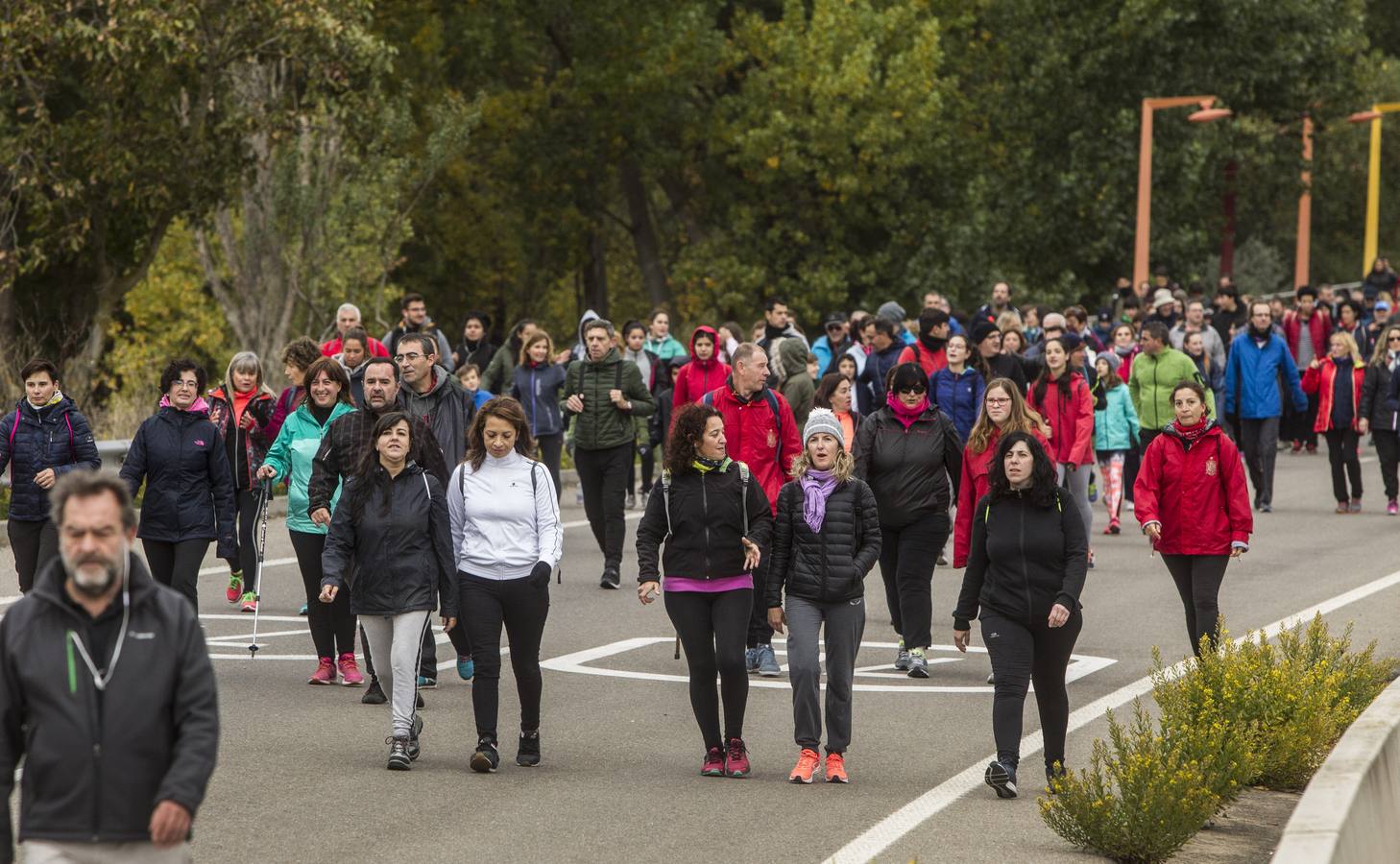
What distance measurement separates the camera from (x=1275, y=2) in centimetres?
3762

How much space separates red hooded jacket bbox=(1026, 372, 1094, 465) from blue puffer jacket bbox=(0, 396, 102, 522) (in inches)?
256

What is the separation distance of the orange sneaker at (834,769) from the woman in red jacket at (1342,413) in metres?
12.4

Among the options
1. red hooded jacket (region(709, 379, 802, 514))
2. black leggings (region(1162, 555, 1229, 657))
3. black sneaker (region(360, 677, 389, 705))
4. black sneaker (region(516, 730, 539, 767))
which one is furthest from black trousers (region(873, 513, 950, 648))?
black sneaker (region(516, 730, 539, 767))

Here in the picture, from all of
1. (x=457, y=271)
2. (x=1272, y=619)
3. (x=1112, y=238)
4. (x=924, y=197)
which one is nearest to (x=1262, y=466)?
(x=1272, y=619)

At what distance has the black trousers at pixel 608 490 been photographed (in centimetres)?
1459

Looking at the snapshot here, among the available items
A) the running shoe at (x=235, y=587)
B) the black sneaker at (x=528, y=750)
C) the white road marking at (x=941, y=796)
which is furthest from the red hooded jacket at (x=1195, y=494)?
the running shoe at (x=235, y=587)

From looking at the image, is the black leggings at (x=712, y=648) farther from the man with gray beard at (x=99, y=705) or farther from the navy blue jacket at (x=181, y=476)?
the man with gray beard at (x=99, y=705)

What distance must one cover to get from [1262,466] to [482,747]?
504 inches

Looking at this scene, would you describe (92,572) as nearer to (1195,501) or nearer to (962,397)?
(1195,501)

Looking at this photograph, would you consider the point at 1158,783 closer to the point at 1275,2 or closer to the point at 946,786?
the point at 946,786

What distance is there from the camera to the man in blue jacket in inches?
779

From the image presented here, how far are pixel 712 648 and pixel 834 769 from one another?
719 mm

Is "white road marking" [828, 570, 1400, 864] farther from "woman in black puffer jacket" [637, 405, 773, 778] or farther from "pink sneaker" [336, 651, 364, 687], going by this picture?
"pink sneaker" [336, 651, 364, 687]

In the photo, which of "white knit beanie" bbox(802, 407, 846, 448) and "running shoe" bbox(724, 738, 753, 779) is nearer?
"running shoe" bbox(724, 738, 753, 779)
